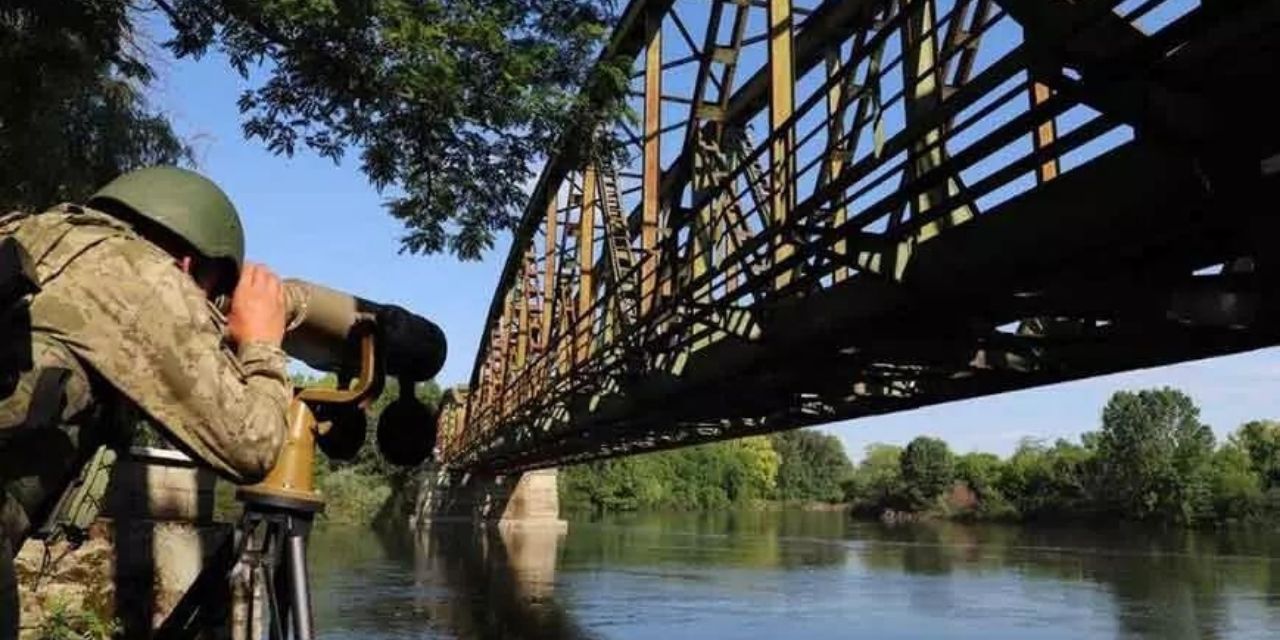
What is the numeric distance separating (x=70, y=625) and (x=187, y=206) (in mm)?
3155

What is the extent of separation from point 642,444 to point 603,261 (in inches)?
225

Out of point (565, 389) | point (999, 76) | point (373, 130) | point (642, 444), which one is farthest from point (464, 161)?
point (642, 444)

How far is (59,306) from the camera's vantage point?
2.06 meters

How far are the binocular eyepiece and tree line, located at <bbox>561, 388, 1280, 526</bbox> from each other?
84225 millimetres

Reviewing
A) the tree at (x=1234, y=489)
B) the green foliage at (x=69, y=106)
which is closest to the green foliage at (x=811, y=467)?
the tree at (x=1234, y=489)

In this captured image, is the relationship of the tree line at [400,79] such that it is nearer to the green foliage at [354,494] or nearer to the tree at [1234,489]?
the green foliage at [354,494]

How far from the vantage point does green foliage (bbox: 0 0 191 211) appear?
814 cm

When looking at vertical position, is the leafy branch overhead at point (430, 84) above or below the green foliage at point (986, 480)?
above

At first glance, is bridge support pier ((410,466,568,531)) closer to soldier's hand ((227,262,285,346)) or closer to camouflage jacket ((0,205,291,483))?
soldier's hand ((227,262,285,346))

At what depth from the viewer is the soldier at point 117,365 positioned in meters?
2.03

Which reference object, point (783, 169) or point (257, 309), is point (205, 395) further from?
point (783, 169)

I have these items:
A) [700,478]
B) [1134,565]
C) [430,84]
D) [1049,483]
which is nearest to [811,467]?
[700,478]

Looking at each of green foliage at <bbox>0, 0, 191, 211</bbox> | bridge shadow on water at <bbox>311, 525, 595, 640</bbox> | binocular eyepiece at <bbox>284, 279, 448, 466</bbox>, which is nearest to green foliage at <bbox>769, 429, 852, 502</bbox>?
bridge shadow on water at <bbox>311, 525, 595, 640</bbox>

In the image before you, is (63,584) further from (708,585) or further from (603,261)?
(708,585)
